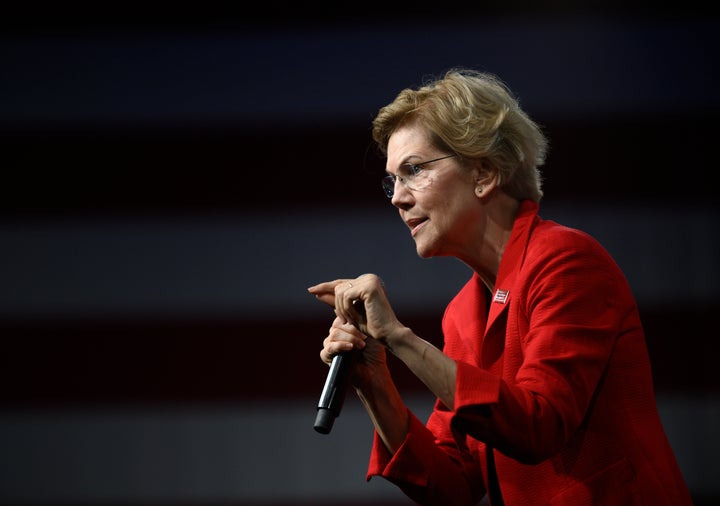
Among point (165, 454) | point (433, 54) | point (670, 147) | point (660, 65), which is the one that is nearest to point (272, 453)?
point (165, 454)

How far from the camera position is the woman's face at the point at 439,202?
1.48m

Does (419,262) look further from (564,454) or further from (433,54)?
(564,454)

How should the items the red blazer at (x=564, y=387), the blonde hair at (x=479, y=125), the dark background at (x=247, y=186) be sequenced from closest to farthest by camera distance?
the red blazer at (x=564, y=387)
the blonde hair at (x=479, y=125)
the dark background at (x=247, y=186)

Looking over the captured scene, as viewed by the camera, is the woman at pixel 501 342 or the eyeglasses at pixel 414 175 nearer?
the woman at pixel 501 342

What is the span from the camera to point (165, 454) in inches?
114

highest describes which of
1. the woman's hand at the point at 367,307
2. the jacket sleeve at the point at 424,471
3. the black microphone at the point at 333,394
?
the woman's hand at the point at 367,307

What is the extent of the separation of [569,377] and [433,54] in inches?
79.1

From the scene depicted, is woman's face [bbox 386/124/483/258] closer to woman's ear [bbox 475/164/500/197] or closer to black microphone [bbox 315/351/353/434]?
woman's ear [bbox 475/164/500/197]

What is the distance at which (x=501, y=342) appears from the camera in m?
1.42

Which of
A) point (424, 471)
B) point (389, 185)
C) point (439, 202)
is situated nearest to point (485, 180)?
point (439, 202)

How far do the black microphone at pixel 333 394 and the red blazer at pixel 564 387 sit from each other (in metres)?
0.19

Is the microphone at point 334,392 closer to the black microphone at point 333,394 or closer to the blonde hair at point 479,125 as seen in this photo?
the black microphone at point 333,394

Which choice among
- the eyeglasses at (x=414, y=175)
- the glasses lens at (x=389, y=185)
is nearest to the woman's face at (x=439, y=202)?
the eyeglasses at (x=414, y=175)

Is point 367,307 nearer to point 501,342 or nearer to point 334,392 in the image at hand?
point 334,392
